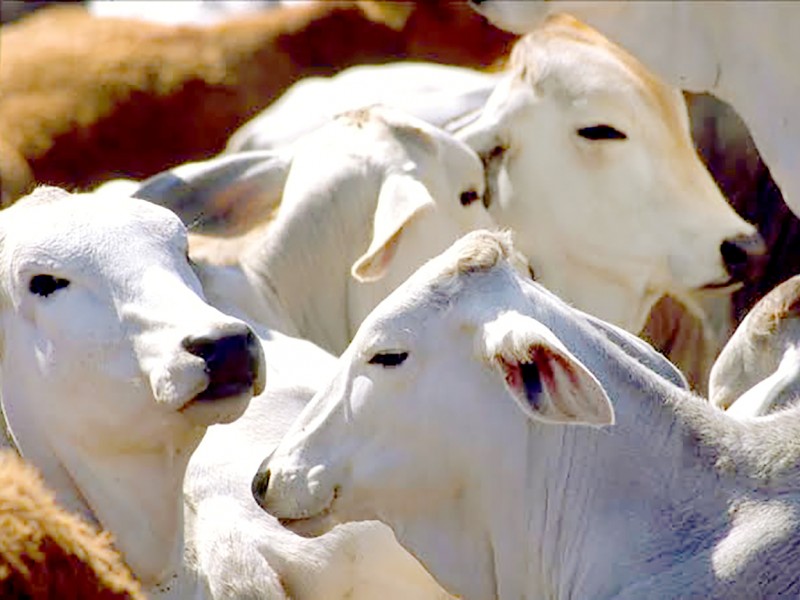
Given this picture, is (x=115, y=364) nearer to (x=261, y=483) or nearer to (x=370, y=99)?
(x=261, y=483)

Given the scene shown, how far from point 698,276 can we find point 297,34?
2.96 m

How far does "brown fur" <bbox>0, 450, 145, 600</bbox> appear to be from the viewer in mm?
3711

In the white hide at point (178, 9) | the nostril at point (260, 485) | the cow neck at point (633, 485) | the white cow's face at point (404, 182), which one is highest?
the cow neck at point (633, 485)

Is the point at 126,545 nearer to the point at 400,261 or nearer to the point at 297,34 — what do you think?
the point at 400,261

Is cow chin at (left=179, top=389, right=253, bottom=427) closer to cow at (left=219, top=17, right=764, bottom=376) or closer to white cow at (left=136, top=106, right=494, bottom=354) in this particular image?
white cow at (left=136, top=106, right=494, bottom=354)

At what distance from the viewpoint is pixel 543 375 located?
489 centimetres

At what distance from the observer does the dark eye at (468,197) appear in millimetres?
6930

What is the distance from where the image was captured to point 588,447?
16.8 feet

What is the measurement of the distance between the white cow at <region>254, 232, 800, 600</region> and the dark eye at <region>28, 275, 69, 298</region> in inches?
20.4

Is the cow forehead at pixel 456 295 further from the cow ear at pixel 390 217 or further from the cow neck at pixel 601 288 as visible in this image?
the cow neck at pixel 601 288

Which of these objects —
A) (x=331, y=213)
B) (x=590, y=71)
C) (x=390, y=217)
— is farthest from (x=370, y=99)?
(x=390, y=217)

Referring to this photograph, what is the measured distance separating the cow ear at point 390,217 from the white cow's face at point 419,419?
1.10 m

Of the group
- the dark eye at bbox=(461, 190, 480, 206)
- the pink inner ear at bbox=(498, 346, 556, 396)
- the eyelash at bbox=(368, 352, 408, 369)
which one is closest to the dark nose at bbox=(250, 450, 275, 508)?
the eyelash at bbox=(368, 352, 408, 369)

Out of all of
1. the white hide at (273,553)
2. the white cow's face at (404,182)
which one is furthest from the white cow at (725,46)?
the white hide at (273,553)
